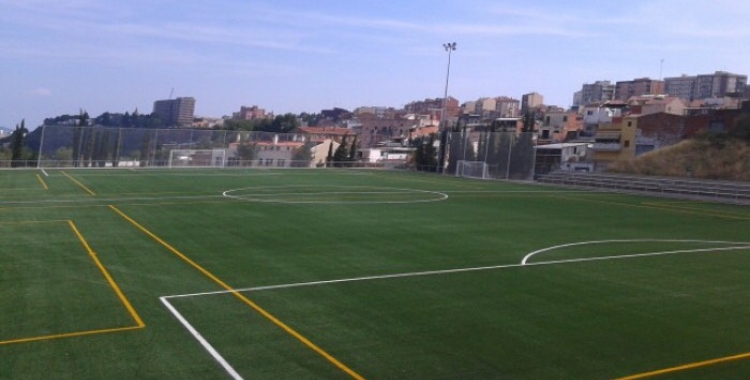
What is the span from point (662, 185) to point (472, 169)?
18.1m

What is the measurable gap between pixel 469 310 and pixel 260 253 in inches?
298

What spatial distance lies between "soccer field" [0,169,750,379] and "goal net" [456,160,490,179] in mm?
28732

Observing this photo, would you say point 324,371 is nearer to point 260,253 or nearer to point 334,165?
point 260,253

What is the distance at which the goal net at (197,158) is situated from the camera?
62.1 m

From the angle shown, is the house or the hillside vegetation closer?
the hillside vegetation

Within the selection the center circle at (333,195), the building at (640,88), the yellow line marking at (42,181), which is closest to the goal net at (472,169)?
the center circle at (333,195)

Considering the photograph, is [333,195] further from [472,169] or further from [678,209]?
[472,169]

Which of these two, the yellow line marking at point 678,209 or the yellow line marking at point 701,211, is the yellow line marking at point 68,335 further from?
the yellow line marking at point 701,211

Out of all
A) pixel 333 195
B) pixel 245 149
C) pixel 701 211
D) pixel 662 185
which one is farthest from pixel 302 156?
pixel 701 211

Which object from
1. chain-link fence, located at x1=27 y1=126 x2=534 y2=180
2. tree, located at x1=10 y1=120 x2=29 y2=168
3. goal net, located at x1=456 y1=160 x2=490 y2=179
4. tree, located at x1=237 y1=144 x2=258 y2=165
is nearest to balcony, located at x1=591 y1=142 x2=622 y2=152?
chain-link fence, located at x1=27 y1=126 x2=534 y2=180

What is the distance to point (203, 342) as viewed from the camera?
1110 cm

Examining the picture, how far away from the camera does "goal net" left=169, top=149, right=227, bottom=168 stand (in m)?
62.1

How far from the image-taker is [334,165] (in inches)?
2778

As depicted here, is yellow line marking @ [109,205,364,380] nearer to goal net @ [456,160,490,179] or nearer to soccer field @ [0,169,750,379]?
soccer field @ [0,169,750,379]
